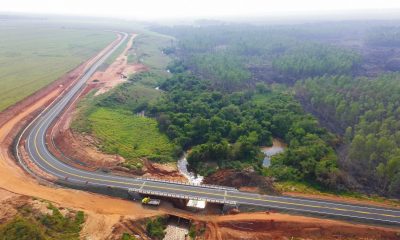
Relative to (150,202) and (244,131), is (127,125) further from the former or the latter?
(150,202)

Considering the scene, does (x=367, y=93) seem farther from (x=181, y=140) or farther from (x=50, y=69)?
(x=50, y=69)

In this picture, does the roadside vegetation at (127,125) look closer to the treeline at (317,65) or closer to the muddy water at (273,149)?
the muddy water at (273,149)

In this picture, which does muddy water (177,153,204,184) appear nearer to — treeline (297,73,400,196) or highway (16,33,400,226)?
highway (16,33,400,226)

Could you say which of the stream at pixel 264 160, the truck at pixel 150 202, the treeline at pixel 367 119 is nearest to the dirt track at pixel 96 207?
the truck at pixel 150 202

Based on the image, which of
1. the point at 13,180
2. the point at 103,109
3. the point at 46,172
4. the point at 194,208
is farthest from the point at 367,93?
the point at 13,180

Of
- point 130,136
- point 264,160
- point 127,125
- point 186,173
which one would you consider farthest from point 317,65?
point 186,173

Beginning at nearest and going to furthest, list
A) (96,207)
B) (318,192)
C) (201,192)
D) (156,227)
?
(156,227), (96,207), (201,192), (318,192)

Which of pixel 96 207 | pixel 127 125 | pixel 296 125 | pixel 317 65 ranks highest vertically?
pixel 317 65

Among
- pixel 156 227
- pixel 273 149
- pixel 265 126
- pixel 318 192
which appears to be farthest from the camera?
pixel 265 126
